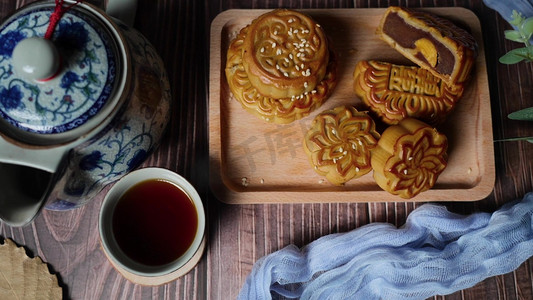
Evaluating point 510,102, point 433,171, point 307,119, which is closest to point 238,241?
point 307,119

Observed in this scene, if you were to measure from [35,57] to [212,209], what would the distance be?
59 centimetres

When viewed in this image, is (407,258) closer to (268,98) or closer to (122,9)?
(268,98)

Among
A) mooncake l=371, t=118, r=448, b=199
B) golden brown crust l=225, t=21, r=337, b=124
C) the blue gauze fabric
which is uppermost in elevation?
golden brown crust l=225, t=21, r=337, b=124

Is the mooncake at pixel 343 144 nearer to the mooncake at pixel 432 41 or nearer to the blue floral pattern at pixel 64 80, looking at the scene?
the mooncake at pixel 432 41

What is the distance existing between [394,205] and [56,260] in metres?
0.83

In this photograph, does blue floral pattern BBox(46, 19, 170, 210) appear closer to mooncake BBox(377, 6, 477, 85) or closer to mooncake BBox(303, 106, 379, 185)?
mooncake BBox(303, 106, 379, 185)

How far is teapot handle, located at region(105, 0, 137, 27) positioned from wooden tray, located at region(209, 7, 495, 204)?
0.24 m

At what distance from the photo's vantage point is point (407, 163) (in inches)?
43.8

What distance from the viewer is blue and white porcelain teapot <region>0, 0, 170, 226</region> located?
31.0 inches

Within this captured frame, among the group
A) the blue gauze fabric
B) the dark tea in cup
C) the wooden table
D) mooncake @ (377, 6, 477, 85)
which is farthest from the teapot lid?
mooncake @ (377, 6, 477, 85)

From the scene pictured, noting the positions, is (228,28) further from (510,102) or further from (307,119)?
(510,102)

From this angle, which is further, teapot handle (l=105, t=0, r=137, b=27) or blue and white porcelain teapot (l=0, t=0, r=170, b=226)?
teapot handle (l=105, t=0, r=137, b=27)

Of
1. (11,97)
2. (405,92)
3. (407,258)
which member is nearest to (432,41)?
(405,92)

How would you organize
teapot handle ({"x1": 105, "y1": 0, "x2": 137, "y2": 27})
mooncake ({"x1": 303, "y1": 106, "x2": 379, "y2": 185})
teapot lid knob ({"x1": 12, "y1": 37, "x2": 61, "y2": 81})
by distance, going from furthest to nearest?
mooncake ({"x1": 303, "y1": 106, "x2": 379, "y2": 185})
teapot handle ({"x1": 105, "y1": 0, "x2": 137, "y2": 27})
teapot lid knob ({"x1": 12, "y1": 37, "x2": 61, "y2": 81})
